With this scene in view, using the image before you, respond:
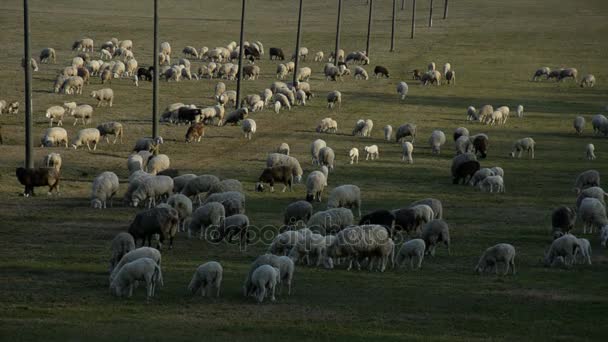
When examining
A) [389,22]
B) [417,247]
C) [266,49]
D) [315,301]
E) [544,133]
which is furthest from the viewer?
[389,22]

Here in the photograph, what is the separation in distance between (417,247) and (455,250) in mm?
2578

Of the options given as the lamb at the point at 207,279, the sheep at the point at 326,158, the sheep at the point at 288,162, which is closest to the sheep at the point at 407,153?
the sheep at the point at 326,158

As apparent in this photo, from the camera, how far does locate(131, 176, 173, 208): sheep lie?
104 ft

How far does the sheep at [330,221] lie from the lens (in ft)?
91.4

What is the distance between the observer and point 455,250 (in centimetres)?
2791

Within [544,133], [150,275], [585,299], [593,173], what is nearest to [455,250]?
[585,299]

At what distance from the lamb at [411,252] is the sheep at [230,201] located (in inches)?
228

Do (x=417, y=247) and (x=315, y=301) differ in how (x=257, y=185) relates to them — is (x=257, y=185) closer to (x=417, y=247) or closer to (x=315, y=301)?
(x=417, y=247)

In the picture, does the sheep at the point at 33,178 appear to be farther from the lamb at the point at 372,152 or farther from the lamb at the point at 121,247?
the lamb at the point at 372,152

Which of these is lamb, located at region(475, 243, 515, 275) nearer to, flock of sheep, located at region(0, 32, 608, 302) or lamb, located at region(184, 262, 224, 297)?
flock of sheep, located at region(0, 32, 608, 302)

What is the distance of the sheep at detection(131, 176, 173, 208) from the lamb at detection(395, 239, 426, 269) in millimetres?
8854

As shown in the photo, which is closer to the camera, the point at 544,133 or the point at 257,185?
the point at 257,185

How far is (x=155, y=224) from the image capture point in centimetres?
2628

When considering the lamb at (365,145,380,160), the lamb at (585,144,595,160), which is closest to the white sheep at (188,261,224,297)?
the lamb at (365,145,380,160)
